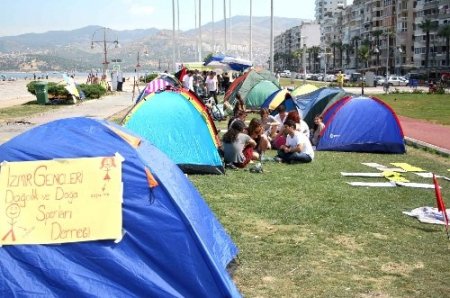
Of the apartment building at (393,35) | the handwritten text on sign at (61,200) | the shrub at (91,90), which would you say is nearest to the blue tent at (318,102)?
the handwritten text on sign at (61,200)

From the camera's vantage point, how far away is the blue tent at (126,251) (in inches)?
167

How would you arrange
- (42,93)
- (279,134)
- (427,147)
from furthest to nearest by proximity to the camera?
(42,93), (427,147), (279,134)

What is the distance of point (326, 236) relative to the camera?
634 centimetres

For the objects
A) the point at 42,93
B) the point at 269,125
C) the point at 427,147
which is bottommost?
the point at 427,147

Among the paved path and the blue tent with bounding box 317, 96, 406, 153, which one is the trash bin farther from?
the blue tent with bounding box 317, 96, 406, 153

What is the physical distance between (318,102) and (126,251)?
35.2 feet

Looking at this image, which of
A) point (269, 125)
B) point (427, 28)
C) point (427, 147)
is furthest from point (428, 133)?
point (427, 28)

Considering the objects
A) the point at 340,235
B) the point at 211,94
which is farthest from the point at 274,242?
the point at 211,94

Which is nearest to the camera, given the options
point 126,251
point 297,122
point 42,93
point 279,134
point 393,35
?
point 126,251

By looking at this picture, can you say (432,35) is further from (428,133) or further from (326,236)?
(326,236)

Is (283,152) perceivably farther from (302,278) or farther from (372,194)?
(302,278)

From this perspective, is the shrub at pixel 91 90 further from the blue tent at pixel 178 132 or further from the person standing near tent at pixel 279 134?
the blue tent at pixel 178 132

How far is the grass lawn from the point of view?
500cm

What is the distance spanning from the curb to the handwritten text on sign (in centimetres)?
1012
